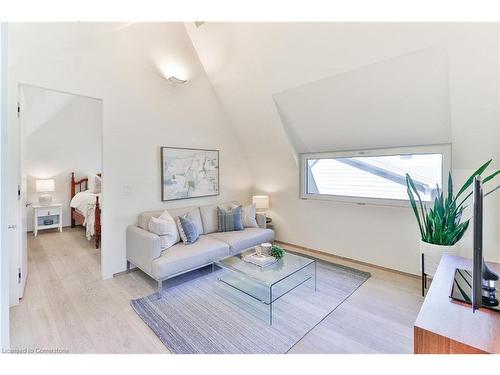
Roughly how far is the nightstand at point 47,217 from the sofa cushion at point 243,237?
3.77 metres

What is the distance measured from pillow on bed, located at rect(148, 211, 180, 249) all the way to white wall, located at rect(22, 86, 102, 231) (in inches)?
123

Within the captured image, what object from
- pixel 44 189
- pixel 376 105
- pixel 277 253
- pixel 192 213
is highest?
pixel 376 105

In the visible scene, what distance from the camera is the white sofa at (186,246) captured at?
8.32ft

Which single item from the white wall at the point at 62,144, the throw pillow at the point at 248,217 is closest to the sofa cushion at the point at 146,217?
the throw pillow at the point at 248,217

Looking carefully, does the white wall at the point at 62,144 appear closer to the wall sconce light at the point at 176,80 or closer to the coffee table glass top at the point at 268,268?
the wall sconce light at the point at 176,80

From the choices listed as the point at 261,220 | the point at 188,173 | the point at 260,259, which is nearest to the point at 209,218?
the point at 188,173

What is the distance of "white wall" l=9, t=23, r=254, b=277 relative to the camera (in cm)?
237

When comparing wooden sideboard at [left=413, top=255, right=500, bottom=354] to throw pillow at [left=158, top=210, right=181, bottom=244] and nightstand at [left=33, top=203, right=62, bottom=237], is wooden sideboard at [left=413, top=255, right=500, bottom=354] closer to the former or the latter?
throw pillow at [left=158, top=210, right=181, bottom=244]

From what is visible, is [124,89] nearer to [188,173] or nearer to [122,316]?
[188,173]

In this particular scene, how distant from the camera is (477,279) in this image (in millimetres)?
1049

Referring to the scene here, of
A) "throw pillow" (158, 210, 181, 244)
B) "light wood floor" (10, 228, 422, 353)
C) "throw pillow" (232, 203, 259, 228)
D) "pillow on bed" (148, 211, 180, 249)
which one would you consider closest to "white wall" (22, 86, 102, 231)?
"light wood floor" (10, 228, 422, 353)

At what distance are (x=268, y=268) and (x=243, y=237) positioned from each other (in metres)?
0.95

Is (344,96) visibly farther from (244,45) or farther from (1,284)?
(1,284)
